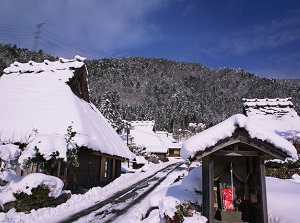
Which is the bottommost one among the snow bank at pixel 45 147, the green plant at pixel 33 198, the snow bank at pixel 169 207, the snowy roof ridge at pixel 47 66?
the green plant at pixel 33 198

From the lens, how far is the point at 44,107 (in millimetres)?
18922

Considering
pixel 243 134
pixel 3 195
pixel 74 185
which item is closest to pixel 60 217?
pixel 3 195

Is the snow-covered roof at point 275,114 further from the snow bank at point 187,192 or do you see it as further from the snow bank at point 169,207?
the snow bank at point 169,207

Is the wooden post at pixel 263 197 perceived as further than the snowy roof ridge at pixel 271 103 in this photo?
No

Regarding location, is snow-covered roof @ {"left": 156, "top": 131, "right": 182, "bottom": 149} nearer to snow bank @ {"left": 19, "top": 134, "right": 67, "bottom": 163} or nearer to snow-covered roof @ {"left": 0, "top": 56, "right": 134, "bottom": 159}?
snow-covered roof @ {"left": 0, "top": 56, "right": 134, "bottom": 159}

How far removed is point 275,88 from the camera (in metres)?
196

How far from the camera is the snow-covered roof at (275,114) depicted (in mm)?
20992

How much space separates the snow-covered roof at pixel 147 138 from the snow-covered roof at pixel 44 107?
32.7 m

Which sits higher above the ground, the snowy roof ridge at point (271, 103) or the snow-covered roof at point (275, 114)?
the snowy roof ridge at point (271, 103)

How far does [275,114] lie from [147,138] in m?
39.1

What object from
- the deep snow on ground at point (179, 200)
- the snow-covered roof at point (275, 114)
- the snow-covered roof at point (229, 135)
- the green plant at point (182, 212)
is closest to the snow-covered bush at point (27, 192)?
the deep snow on ground at point (179, 200)

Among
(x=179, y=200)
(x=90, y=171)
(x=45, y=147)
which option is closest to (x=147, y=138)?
(x=90, y=171)

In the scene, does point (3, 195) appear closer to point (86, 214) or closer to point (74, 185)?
point (86, 214)

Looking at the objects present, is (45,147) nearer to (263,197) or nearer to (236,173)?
(236,173)
